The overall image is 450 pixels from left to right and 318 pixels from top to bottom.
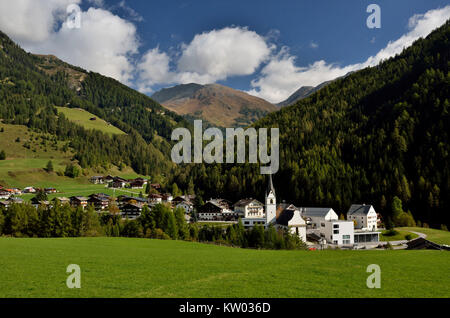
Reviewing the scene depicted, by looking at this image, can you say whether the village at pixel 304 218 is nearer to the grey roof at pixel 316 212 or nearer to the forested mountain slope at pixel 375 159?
the grey roof at pixel 316 212

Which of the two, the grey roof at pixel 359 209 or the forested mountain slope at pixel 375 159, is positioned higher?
the forested mountain slope at pixel 375 159

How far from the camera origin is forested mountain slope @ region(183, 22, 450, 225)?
109125mm

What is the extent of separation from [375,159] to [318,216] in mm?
49965

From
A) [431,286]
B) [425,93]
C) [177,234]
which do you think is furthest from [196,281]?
[425,93]

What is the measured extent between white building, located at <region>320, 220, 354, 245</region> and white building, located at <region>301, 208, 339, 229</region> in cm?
426

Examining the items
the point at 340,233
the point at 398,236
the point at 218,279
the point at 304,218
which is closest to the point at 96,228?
the point at 218,279

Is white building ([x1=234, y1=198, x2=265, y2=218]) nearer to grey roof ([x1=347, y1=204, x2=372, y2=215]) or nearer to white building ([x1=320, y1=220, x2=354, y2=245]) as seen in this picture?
grey roof ([x1=347, y1=204, x2=372, y2=215])

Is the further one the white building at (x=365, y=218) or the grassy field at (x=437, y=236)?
the white building at (x=365, y=218)

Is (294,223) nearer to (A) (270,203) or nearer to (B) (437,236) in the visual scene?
(A) (270,203)

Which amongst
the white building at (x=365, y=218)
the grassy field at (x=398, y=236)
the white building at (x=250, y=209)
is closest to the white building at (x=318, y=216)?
the white building at (x=365, y=218)

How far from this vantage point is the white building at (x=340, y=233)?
88875mm

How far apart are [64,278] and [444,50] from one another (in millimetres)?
231226

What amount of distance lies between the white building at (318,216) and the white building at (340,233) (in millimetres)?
4263
